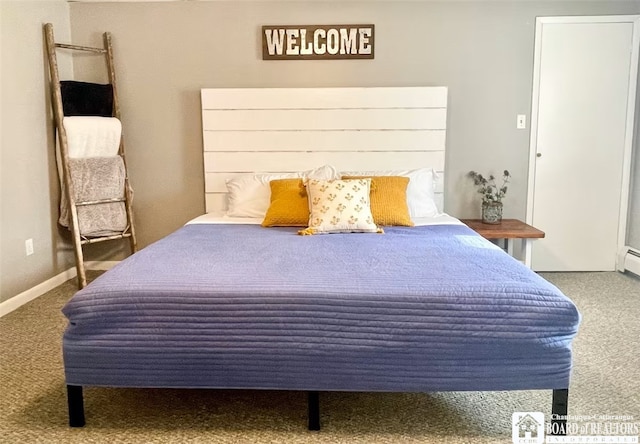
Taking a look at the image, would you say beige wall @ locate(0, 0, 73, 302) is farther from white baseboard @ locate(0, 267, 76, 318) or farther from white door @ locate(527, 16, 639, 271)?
white door @ locate(527, 16, 639, 271)

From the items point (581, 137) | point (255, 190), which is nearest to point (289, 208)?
point (255, 190)

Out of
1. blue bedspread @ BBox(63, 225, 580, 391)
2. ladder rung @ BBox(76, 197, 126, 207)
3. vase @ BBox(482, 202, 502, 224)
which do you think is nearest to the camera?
blue bedspread @ BBox(63, 225, 580, 391)

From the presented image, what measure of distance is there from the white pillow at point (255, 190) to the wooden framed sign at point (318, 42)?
83 cm

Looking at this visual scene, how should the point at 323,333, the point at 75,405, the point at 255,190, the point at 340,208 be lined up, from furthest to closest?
the point at 255,190
the point at 340,208
the point at 75,405
the point at 323,333

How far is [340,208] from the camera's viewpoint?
9.93ft

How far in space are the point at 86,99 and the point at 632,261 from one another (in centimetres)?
405

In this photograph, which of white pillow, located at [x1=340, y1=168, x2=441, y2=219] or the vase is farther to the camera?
the vase

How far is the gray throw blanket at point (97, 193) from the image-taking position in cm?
365

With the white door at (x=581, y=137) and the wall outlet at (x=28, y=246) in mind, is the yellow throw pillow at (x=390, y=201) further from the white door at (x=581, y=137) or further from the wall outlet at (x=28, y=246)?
the wall outlet at (x=28, y=246)

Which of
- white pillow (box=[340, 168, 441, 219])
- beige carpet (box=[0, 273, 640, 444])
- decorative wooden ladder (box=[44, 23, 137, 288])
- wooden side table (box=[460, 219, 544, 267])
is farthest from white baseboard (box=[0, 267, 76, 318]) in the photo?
wooden side table (box=[460, 219, 544, 267])

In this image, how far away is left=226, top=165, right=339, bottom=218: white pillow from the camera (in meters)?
3.56

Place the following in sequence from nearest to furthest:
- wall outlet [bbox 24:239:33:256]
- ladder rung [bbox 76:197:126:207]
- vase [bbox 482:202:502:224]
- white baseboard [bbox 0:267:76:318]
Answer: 1. white baseboard [bbox 0:267:76:318]
2. wall outlet [bbox 24:239:33:256]
3. ladder rung [bbox 76:197:126:207]
4. vase [bbox 482:202:502:224]

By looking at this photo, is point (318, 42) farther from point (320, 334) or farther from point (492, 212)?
point (320, 334)

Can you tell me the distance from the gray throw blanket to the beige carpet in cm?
126
